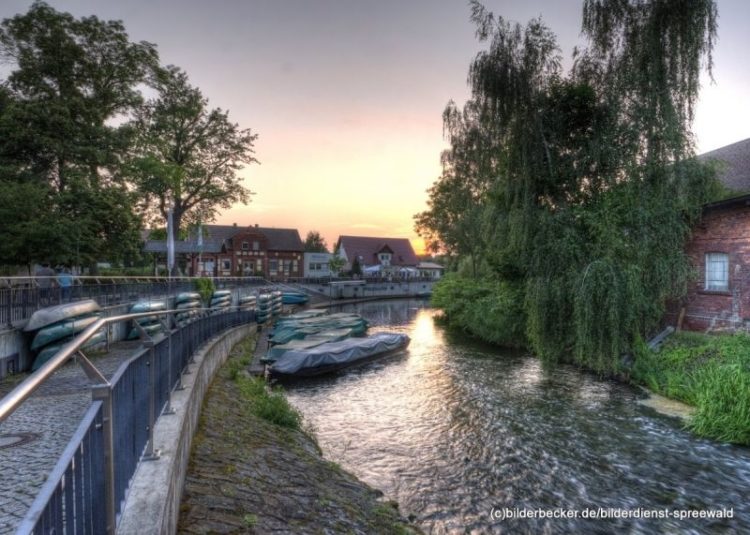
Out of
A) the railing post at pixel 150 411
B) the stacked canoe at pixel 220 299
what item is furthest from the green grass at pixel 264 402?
the stacked canoe at pixel 220 299

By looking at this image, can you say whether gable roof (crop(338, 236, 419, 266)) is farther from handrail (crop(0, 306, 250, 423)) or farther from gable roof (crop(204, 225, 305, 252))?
handrail (crop(0, 306, 250, 423))

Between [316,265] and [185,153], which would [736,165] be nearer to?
[185,153]

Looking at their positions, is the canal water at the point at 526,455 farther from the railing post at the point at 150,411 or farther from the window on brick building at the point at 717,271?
the window on brick building at the point at 717,271

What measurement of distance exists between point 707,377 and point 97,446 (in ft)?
44.2

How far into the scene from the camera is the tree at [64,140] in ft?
62.8

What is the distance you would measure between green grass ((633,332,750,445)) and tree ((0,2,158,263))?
77.2 feet

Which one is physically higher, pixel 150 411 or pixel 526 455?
pixel 150 411

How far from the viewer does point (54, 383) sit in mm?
8031

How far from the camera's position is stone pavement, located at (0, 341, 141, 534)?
3.57m

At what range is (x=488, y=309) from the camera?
21.8m

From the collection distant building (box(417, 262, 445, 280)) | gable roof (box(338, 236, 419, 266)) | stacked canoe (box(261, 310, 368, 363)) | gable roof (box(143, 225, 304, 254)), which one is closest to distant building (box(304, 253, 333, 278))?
gable roof (box(143, 225, 304, 254))

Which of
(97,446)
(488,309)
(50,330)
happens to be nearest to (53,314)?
(50,330)

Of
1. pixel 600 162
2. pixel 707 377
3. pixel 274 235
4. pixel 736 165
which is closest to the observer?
pixel 707 377

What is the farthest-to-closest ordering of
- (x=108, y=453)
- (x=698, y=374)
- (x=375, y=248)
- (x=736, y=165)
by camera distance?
(x=375, y=248)
(x=736, y=165)
(x=698, y=374)
(x=108, y=453)
